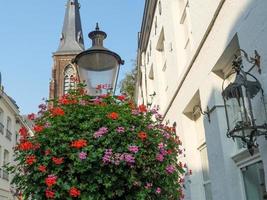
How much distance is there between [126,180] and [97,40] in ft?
9.36

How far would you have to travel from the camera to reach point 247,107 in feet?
14.8

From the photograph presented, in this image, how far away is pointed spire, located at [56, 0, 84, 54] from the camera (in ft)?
183

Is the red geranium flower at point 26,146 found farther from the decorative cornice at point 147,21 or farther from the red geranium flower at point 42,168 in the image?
the decorative cornice at point 147,21

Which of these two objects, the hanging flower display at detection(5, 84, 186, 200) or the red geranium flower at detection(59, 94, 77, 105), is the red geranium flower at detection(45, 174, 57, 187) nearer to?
the hanging flower display at detection(5, 84, 186, 200)

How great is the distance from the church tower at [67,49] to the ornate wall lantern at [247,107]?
49.2 metres

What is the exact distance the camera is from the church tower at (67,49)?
54.1 meters

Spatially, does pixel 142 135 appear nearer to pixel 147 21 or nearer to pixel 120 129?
pixel 120 129

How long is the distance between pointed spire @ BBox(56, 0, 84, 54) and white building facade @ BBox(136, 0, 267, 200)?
45744 millimetres

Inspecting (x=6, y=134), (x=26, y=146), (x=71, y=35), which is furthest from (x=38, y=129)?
(x=71, y=35)

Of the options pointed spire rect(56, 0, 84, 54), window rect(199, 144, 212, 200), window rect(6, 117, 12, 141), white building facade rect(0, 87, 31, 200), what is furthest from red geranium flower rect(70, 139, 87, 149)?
pointed spire rect(56, 0, 84, 54)

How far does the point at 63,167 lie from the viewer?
4.65 meters

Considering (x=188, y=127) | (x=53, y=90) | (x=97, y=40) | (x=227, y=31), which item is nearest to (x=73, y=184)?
(x=97, y=40)

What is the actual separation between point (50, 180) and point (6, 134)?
26.5 m

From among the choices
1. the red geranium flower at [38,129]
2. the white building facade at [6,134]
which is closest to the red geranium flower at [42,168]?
the red geranium flower at [38,129]
